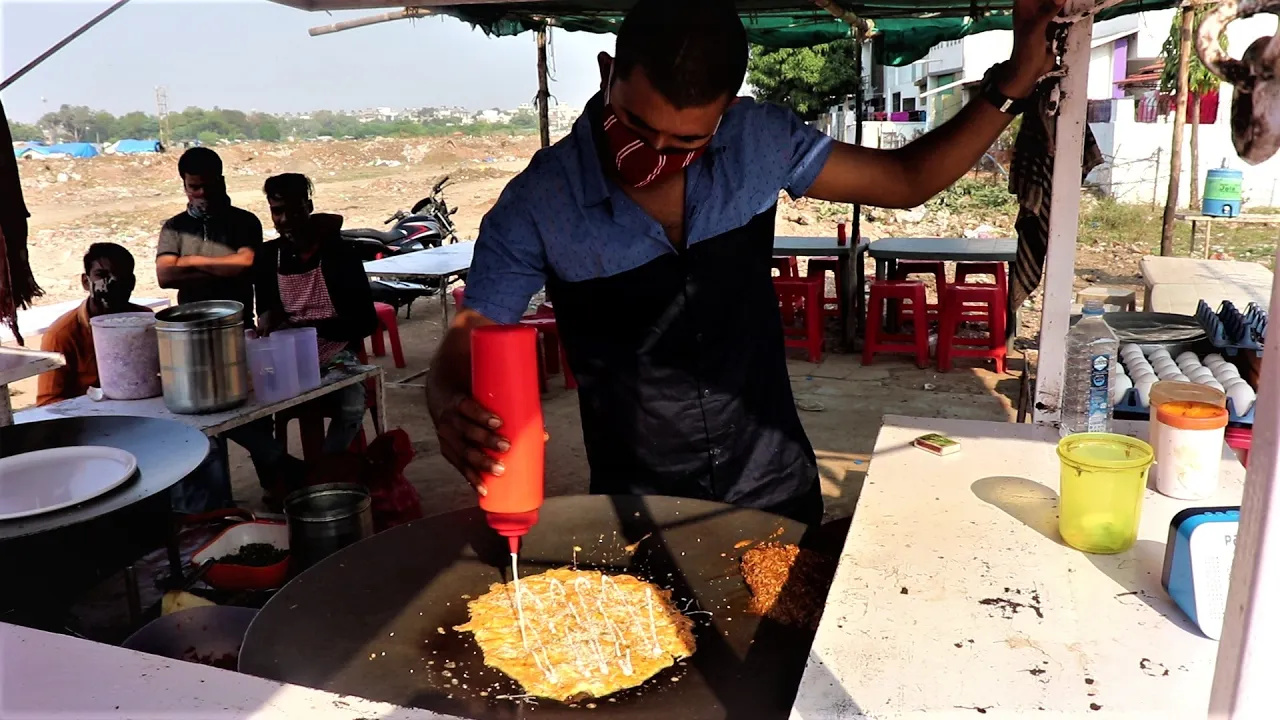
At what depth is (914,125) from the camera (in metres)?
29.3

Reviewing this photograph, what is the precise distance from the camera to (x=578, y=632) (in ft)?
6.05

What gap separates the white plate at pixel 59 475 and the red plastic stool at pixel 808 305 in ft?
19.5

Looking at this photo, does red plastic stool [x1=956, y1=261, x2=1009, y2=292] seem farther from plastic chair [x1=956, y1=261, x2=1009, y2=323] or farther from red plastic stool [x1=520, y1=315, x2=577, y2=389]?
red plastic stool [x1=520, y1=315, x2=577, y2=389]

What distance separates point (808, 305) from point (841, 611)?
6.69m

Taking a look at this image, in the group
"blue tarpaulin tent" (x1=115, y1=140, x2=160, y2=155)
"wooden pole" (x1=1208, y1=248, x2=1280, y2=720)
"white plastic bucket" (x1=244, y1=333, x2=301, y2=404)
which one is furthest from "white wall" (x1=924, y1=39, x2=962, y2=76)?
"wooden pole" (x1=1208, y1=248, x2=1280, y2=720)

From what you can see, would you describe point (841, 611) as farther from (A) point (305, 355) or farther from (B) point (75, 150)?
(B) point (75, 150)

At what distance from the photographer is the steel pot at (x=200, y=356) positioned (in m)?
3.49

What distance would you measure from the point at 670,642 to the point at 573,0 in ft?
15.3

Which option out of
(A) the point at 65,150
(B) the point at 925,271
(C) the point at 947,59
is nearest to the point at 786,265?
(B) the point at 925,271

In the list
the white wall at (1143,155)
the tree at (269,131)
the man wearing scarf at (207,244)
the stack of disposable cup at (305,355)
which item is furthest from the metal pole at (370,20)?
the tree at (269,131)

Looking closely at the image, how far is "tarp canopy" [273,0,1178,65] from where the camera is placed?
Answer: 6.16 m

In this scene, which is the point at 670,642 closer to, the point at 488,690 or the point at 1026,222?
the point at 488,690

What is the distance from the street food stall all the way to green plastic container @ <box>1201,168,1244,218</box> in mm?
8332

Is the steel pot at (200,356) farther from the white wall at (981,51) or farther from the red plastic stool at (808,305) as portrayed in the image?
the white wall at (981,51)
